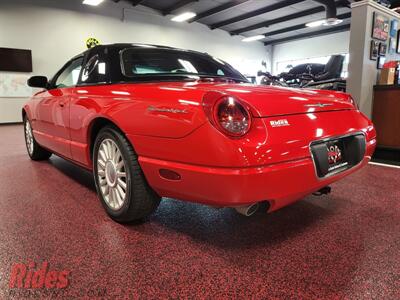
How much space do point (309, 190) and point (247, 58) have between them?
15.6m

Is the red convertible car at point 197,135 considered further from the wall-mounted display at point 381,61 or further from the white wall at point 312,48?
the white wall at point 312,48

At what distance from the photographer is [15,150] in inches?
174

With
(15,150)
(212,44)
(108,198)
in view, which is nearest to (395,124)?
(108,198)

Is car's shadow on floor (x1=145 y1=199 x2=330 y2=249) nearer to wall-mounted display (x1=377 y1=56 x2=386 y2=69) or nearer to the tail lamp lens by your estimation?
the tail lamp lens

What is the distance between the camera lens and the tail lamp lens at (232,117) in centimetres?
118

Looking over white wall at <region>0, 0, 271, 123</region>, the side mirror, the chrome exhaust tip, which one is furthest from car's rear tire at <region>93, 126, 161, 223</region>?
white wall at <region>0, 0, 271, 123</region>

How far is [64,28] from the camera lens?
10.0m

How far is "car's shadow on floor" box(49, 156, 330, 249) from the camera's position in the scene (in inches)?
61.5

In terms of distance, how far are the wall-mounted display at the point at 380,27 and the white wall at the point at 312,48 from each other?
1056cm

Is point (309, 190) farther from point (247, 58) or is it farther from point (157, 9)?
point (247, 58)

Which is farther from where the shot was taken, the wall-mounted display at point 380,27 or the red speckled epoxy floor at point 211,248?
the wall-mounted display at point 380,27

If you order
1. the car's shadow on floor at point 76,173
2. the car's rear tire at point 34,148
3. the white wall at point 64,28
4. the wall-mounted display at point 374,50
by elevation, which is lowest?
the car's shadow on floor at point 76,173

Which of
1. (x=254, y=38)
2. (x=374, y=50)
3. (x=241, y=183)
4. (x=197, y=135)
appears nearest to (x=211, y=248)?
(x=241, y=183)

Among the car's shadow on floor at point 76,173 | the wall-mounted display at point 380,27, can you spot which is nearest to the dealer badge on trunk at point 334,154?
the car's shadow on floor at point 76,173
